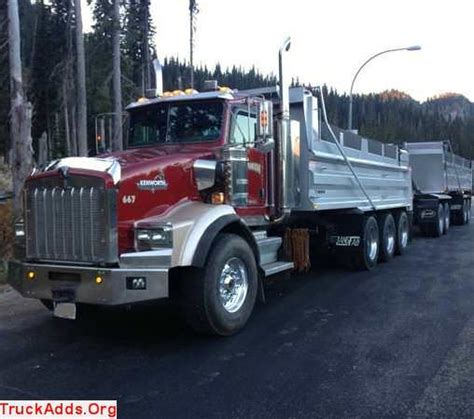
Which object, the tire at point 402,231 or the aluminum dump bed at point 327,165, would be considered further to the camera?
the tire at point 402,231

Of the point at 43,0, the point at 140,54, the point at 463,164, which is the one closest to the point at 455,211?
the point at 463,164

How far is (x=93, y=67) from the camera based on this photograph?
50969 millimetres

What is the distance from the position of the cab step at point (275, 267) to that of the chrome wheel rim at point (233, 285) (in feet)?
1.88

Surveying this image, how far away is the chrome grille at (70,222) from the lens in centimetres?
556

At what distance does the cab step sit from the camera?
732cm

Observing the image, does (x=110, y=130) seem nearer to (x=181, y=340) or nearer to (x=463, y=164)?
(x=181, y=340)

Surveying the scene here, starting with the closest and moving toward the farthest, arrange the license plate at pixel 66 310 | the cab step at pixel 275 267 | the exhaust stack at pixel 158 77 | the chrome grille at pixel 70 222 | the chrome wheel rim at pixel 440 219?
the chrome grille at pixel 70 222 < the license plate at pixel 66 310 < the cab step at pixel 275 267 < the exhaust stack at pixel 158 77 < the chrome wheel rim at pixel 440 219

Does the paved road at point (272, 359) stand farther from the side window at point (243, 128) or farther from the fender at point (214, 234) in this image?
the side window at point (243, 128)

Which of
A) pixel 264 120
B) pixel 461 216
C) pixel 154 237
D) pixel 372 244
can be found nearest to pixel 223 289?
pixel 154 237

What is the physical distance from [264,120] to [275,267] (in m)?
1.86

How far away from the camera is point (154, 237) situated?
5.72m

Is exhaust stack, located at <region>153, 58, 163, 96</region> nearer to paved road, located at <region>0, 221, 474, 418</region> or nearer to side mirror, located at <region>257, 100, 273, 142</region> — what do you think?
side mirror, located at <region>257, 100, 273, 142</region>

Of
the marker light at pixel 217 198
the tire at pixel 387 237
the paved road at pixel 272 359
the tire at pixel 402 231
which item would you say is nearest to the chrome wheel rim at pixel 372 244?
the tire at pixel 387 237

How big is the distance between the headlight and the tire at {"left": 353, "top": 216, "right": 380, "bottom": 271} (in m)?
5.82
